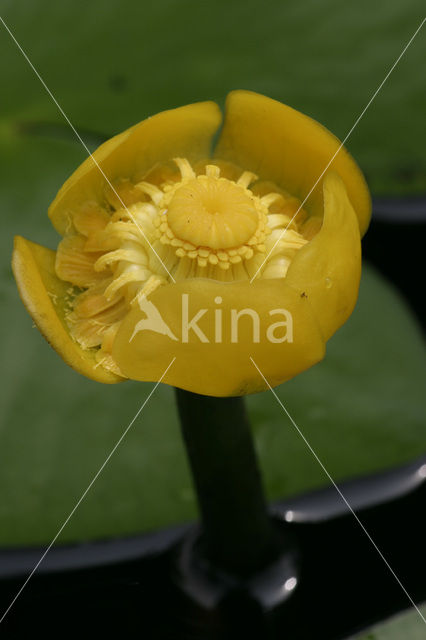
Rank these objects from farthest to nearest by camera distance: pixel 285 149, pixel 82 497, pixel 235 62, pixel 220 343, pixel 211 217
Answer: pixel 235 62, pixel 82 497, pixel 285 149, pixel 211 217, pixel 220 343

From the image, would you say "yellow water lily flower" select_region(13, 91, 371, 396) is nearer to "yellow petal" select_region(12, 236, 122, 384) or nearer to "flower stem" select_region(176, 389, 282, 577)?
"yellow petal" select_region(12, 236, 122, 384)

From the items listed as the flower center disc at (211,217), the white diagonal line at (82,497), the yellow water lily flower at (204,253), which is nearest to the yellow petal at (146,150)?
the yellow water lily flower at (204,253)

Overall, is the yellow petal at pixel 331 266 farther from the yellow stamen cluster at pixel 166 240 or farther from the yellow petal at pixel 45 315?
the yellow petal at pixel 45 315

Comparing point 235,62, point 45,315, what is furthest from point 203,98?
point 45,315

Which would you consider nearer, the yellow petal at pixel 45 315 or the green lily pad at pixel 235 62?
the yellow petal at pixel 45 315

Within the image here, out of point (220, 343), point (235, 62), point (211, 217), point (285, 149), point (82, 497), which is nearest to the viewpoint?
point (220, 343)

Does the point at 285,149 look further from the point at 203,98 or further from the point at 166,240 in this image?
the point at 203,98
